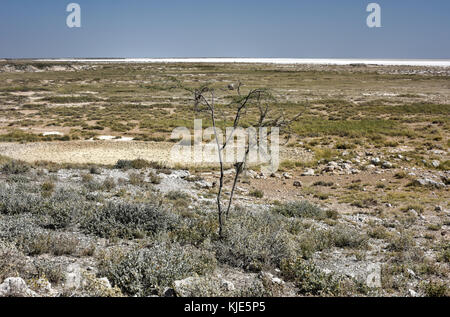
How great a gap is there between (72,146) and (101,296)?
16647mm

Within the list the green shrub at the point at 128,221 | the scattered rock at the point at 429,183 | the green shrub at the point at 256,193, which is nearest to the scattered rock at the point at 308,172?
the green shrub at the point at 256,193

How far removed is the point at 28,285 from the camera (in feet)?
12.3

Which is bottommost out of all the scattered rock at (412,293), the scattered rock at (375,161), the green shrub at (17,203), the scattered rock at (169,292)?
the scattered rock at (412,293)

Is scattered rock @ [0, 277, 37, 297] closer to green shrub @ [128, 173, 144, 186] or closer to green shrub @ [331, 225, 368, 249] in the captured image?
green shrub @ [331, 225, 368, 249]

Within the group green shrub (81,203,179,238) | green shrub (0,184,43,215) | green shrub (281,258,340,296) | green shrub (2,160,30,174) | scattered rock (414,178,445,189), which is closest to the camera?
green shrub (281,258,340,296)

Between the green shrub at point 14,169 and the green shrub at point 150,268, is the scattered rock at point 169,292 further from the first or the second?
the green shrub at point 14,169

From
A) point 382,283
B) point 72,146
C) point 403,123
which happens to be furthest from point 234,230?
point 403,123

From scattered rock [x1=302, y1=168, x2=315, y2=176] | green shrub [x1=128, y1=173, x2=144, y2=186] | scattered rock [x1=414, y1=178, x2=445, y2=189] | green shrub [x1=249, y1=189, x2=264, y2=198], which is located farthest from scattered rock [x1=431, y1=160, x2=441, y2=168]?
green shrub [x1=128, y1=173, x2=144, y2=186]

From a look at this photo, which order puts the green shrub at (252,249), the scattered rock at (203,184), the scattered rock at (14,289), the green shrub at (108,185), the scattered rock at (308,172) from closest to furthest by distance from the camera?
the scattered rock at (14,289), the green shrub at (252,249), the green shrub at (108,185), the scattered rock at (203,184), the scattered rock at (308,172)

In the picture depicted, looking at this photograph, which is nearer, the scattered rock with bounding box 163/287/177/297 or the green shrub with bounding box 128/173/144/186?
the scattered rock with bounding box 163/287/177/297

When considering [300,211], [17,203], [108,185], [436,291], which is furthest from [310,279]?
[108,185]

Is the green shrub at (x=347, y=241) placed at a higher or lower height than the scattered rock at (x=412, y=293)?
lower

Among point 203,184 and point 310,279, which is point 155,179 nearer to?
point 203,184
